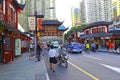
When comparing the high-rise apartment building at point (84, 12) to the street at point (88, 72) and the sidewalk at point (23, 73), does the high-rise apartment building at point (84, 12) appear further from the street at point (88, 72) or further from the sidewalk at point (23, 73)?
the sidewalk at point (23, 73)

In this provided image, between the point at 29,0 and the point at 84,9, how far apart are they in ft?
252

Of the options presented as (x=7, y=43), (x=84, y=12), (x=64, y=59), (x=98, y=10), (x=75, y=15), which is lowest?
(x=64, y=59)

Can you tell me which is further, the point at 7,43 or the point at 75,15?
the point at 75,15

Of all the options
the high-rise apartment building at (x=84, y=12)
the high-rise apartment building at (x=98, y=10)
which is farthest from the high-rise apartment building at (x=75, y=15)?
the high-rise apartment building at (x=98, y=10)

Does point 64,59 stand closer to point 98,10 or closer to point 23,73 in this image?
point 23,73

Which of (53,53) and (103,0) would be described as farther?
(103,0)

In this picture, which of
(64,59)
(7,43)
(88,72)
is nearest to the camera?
(88,72)

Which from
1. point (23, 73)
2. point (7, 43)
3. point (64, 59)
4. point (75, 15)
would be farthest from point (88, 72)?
point (75, 15)

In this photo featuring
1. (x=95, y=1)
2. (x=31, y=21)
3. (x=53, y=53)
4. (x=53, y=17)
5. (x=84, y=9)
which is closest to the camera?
(x=53, y=53)

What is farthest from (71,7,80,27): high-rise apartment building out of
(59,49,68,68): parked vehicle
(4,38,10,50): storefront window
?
(59,49,68,68): parked vehicle

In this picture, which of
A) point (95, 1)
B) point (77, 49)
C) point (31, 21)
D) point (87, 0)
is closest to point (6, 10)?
point (31, 21)

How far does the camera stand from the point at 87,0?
146125 mm

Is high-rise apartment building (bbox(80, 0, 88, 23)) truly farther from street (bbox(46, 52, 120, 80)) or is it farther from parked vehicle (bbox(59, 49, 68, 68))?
street (bbox(46, 52, 120, 80))

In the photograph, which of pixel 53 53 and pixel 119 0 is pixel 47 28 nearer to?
pixel 119 0
